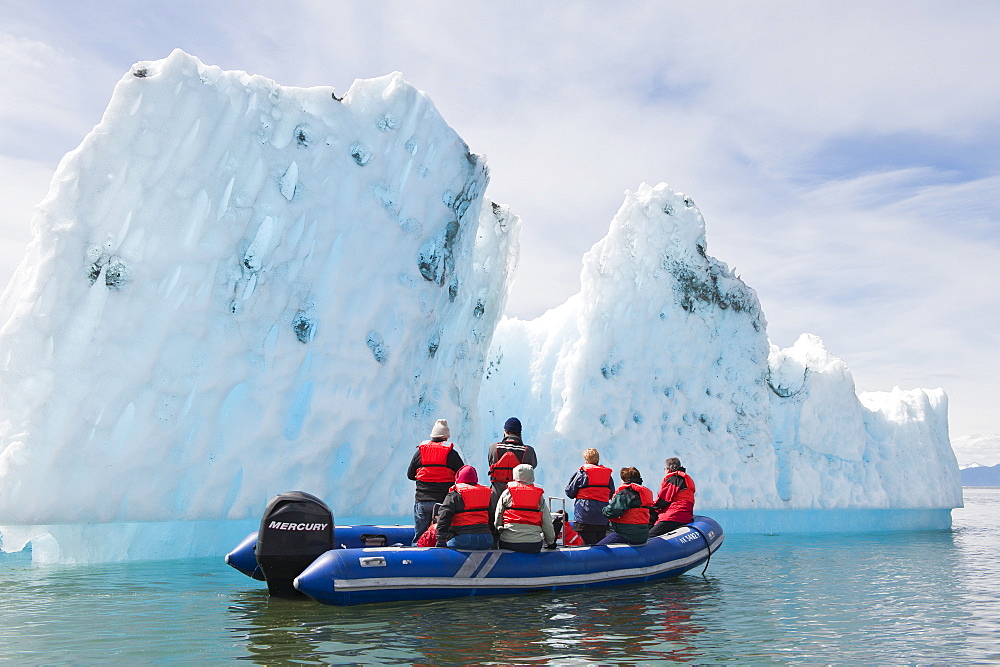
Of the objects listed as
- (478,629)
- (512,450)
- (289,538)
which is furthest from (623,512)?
(289,538)

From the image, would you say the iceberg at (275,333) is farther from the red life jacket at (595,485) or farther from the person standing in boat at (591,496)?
the red life jacket at (595,485)

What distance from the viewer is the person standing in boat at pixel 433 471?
31.6 ft

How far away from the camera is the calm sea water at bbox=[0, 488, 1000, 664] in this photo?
6.32m

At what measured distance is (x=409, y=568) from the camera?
27.8 feet

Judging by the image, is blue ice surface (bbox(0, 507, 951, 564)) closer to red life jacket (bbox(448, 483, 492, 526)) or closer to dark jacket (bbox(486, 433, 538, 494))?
dark jacket (bbox(486, 433, 538, 494))

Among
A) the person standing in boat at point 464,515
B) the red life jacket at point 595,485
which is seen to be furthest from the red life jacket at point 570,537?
the person standing in boat at point 464,515

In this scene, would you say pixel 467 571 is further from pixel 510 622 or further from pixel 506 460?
pixel 506 460

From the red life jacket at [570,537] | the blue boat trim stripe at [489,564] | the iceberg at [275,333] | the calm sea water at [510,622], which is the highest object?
the iceberg at [275,333]

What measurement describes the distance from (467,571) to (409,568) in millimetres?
661

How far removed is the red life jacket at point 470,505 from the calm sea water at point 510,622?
31.9 inches

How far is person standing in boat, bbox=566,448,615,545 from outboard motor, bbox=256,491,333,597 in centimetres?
348

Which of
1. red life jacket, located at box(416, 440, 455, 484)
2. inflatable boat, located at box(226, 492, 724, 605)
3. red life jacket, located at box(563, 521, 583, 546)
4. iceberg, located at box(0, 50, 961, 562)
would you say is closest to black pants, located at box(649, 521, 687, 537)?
inflatable boat, located at box(226, 492, 724, 605)

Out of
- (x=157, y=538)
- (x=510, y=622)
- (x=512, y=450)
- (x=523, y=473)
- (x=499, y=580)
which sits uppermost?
(x=512, y=450)

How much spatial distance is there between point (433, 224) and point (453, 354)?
2.82 meters
